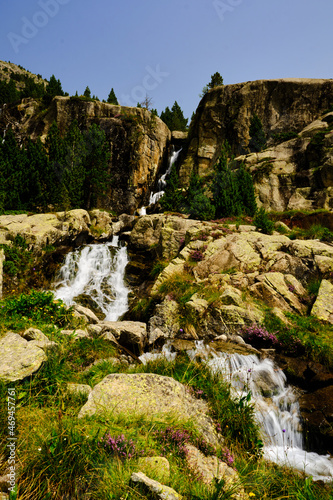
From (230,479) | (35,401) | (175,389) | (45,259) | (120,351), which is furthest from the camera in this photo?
(45,259)

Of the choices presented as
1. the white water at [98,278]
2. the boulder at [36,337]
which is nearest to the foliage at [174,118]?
the white water at [98,278]

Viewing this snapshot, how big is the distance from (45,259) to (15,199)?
9.40 meters

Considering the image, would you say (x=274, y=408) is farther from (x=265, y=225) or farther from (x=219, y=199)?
(x=219, y=199)

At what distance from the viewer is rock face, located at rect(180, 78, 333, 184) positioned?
3734 cm

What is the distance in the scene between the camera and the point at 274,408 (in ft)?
19.7

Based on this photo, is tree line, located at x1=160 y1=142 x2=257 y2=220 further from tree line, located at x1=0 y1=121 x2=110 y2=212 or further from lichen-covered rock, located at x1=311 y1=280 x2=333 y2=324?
lichen-covered rock, located at x1=311 y1=280 x2=333 y2=324

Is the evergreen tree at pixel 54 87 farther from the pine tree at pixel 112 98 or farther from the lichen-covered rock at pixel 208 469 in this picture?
the lichen-covered rock at pixel 208 469

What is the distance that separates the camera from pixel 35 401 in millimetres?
3623

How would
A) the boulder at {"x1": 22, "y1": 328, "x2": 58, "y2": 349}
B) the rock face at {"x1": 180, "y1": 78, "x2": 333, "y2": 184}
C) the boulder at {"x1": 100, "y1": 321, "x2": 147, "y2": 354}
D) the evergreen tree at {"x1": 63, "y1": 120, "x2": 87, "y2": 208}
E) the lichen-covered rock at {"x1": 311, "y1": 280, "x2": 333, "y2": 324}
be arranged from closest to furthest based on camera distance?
the boulder at {"x1": 22, "y1": 328, "x2": 58, "y2": 349} < the boulder at {"x1": 100, "y1": 321, "x2": 147, "y2": 354} < the lichen-covered rock at {"x1": 311, "y1": 280, "x2": 333, "y2": 324} < the evergreen tree at {"x1": 63, "y1": 120, "x2": 87, "y2": 208} < the rock face at {"x1": 180, "y1": 78, "x2": 333, "y2": 184}

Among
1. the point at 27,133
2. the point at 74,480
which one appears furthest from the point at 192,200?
the point at 27,133

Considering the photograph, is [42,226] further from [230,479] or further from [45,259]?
[230,479]

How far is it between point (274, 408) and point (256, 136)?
4143 centimetres

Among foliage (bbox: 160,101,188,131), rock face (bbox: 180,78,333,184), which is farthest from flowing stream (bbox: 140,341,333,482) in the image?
foliage (bbox: 160,101,188,131)

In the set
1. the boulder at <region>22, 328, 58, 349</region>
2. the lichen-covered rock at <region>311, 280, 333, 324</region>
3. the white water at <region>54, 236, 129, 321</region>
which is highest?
the boulder at <region>22, 328, 58, 349</region>
